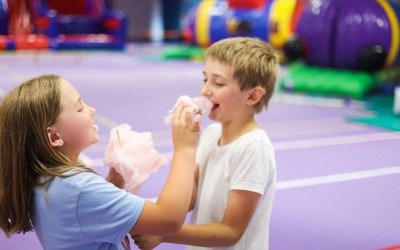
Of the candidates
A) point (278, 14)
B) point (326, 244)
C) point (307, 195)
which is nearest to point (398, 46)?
point (278, 14)

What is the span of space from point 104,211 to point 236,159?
23.4 inches

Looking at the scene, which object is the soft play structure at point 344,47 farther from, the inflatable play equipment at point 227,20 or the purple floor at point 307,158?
the inflatable play equipment at point 227,20

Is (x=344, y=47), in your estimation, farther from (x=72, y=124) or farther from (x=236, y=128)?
(x=72, y=124)

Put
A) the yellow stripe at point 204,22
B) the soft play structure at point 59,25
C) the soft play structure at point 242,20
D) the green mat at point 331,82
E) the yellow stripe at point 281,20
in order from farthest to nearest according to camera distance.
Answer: the soft play structure at point 59,25
the yellow stripe at point 204,22
the soft play structure at point 242,20
the yellow stripe at point 281,20
the green mat at point 331,82

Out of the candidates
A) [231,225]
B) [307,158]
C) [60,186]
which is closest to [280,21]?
[307,158]

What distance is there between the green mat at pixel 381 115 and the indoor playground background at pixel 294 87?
0.01 m

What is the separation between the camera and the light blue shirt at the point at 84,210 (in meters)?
1.47

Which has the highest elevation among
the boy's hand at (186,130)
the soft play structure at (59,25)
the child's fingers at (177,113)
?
the child's fingers at (177,113)

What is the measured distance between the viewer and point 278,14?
11.0m

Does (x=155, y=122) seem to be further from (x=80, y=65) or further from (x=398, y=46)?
(x=80, y=65)

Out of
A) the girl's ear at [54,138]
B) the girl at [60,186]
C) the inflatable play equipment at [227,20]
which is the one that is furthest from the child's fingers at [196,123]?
the inflatable play equipment at [227,20]

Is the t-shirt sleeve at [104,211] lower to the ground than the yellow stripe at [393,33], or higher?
higher

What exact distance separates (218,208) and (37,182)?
0.69 meters

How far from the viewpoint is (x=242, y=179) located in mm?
1853
